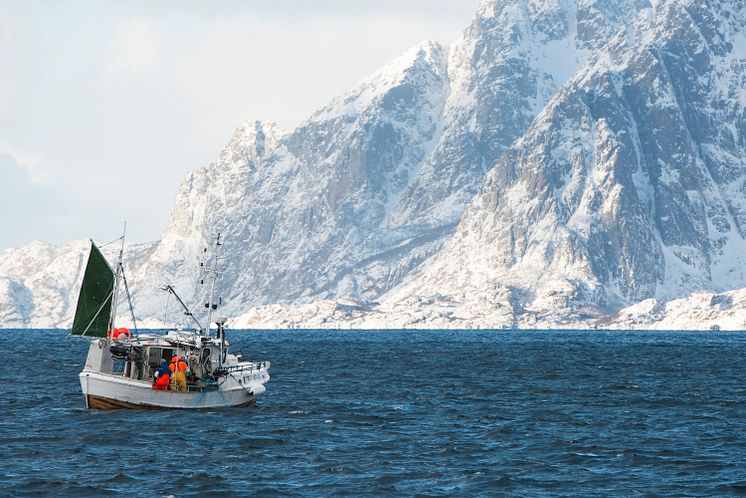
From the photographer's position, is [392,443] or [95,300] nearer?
[392,443]

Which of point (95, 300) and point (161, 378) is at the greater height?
point (95, 300)

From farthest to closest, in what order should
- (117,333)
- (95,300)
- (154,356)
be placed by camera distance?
(117,333)
(95,300)
(154,356)

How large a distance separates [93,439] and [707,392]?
2625 inches

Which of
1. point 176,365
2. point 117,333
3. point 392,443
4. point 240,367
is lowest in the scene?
point 392,443

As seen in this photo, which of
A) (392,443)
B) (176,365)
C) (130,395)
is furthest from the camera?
(176,365)

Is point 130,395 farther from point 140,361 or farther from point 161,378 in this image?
point 140,361

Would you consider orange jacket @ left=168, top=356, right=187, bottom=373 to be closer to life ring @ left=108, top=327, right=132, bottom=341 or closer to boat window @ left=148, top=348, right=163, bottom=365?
boat window @ left=148, top=348, right=163, bottom=365

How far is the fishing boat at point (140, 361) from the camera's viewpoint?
97.5 meters

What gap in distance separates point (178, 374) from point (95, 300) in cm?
881

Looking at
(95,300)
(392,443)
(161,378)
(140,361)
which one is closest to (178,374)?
(161,378)

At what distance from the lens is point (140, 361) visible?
98562mm

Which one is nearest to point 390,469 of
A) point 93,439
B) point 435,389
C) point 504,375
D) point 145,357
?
point 93,439

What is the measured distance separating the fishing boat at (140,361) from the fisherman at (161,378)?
0.09 m

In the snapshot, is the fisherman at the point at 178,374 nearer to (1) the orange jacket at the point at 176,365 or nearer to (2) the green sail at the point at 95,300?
(1) the orange jacket at the point at 176,365
